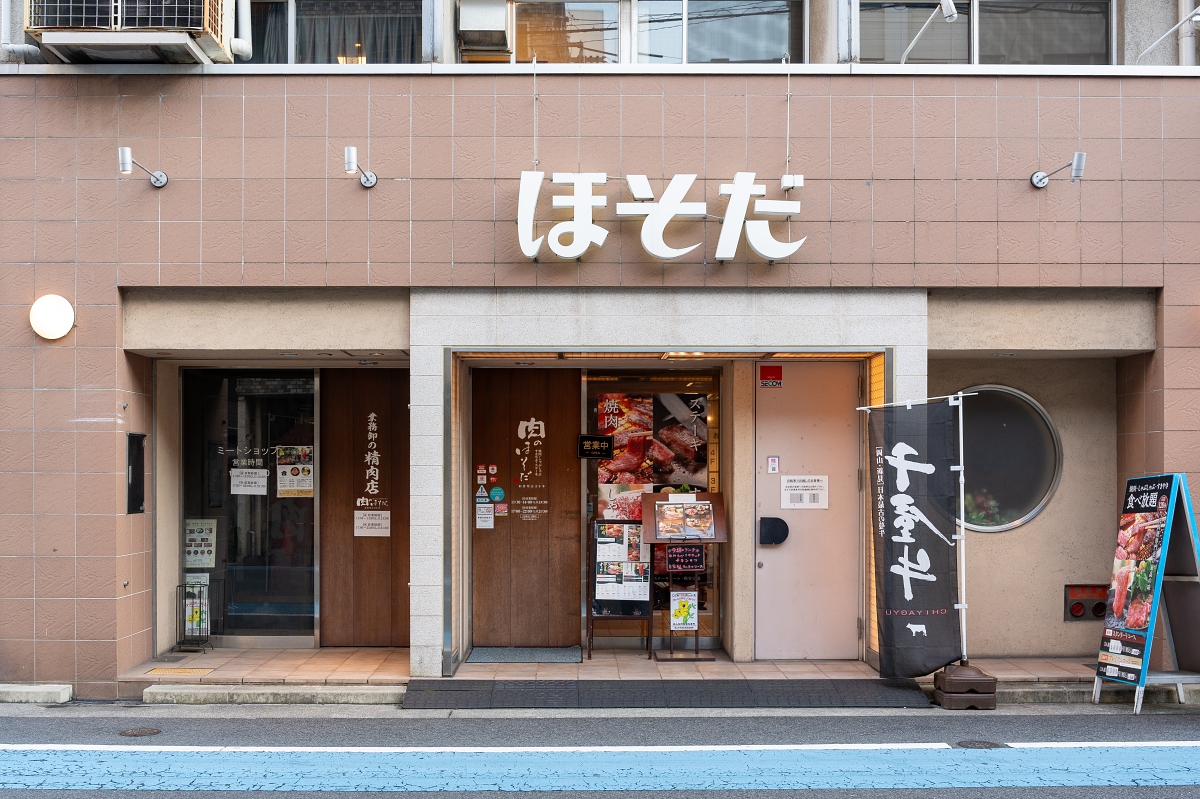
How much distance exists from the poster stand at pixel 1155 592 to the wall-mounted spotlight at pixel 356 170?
25.3ft

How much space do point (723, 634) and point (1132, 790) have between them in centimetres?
455

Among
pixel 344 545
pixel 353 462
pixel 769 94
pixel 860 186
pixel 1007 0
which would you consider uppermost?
pixel 1007 0

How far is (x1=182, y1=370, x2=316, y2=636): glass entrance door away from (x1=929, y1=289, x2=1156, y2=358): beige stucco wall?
6.74 meters

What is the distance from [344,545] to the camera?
10367 mm

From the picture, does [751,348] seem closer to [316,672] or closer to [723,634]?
[723,634]

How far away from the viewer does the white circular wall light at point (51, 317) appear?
8.74 meters

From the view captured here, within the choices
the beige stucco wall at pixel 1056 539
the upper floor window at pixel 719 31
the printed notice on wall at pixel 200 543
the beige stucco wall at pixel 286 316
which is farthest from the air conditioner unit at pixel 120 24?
the beige stucco wall at pixel 1056 539

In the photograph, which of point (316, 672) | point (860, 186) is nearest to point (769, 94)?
point (860, 186)

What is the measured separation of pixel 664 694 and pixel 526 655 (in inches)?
75.8

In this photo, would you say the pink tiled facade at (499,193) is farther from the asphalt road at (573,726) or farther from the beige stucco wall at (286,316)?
the asphalt road at (573,726)

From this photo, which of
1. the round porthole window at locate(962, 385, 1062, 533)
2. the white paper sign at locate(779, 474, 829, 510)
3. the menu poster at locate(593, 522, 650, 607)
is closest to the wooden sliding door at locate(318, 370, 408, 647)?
the menu poster at locate(593, 522, 650, 607)

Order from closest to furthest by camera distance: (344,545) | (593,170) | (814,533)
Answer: (593,170) < (814,533) < (344,545)

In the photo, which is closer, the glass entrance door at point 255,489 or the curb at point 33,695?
the curb at point 33,695

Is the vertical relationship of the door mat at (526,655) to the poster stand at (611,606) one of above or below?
below
